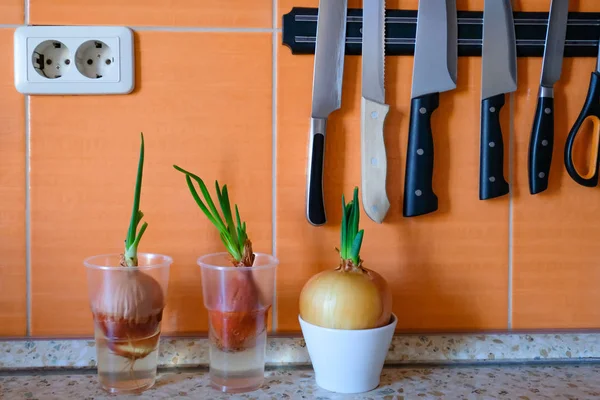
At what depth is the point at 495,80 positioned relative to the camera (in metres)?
0.76

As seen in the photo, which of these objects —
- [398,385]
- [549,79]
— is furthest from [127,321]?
[549,79]

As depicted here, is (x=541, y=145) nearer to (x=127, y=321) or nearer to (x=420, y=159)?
(x=420, y=159)

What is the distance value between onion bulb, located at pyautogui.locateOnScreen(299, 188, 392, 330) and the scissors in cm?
34

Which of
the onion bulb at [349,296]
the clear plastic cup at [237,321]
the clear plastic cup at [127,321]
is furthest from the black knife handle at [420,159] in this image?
the clear plastic cup at [127,321]

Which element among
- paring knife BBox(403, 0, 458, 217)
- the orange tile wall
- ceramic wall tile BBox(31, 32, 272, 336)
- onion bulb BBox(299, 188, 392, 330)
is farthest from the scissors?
ceramic wall tile BBox(31, 32, 272, 336)

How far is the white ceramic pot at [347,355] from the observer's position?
630 mm

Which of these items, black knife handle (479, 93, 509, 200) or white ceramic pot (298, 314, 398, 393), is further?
black knife handle (479, 93, 509, 200)

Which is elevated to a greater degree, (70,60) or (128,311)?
(70,60)

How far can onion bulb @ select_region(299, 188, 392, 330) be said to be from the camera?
0.63 meters

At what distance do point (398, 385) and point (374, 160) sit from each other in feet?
1.03

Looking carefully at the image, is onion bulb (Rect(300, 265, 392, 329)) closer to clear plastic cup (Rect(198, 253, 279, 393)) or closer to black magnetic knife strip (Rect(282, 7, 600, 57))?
clear plastic cup (Rect(198, 253, 279, 393))

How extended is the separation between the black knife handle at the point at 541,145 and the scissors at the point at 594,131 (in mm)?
27

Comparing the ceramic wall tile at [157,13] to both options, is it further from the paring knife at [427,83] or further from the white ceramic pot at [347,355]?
the white ceramic pot at [347,355]

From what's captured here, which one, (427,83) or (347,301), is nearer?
(347,301)
